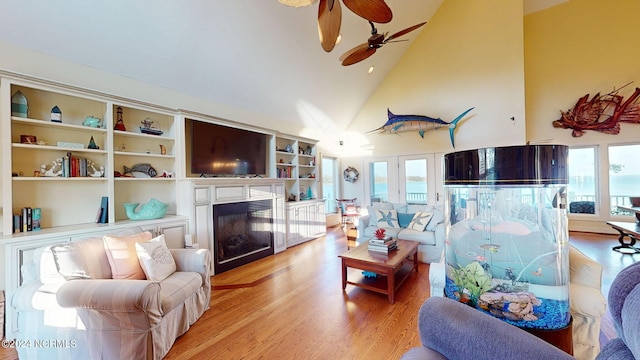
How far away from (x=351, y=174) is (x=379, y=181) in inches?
32.3

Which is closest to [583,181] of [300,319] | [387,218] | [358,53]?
[387,218]

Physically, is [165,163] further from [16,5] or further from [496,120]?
[496,120]

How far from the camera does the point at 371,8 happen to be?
6.06ft

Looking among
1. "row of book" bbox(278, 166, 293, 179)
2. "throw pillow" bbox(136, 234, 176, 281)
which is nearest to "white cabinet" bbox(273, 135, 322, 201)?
"row of book" bbox(278, 166, 293, 179)

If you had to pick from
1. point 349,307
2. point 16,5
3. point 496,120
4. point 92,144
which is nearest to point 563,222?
point 349,307

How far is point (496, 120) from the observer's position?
519cm

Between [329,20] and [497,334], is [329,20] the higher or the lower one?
the higher one

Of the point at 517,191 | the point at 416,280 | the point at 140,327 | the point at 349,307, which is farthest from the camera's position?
the point at 416,280

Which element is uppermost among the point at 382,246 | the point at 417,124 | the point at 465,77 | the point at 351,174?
the point at 465,77

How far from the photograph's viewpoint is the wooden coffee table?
8.41 feet

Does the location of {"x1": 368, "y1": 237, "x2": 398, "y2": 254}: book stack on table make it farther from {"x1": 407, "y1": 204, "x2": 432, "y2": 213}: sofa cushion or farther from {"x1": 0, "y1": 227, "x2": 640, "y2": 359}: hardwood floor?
{"x1": 407, "y1": 204, "x2": 432, "y2": 213}: sofa cushion

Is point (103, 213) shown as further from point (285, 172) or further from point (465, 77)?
point (465, 77)

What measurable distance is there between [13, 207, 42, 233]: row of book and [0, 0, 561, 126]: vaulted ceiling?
159 centimetres

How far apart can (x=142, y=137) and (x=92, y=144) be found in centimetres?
54
